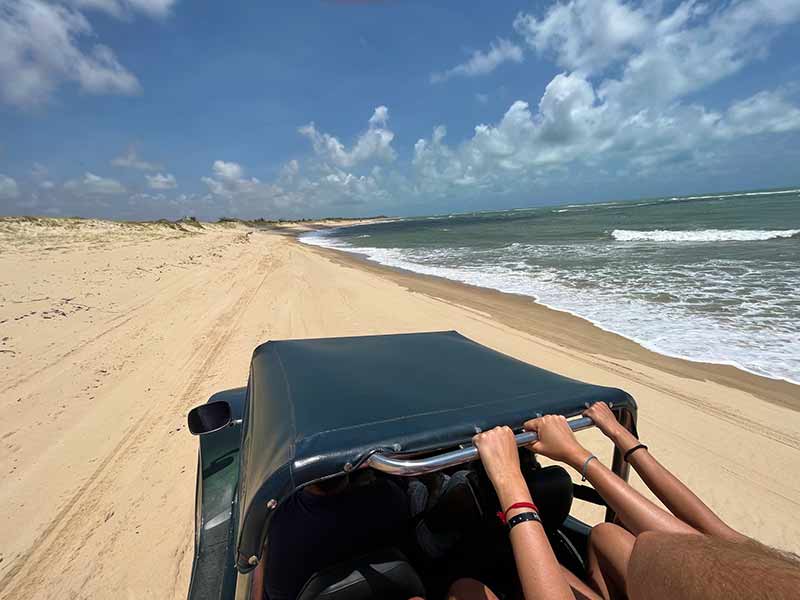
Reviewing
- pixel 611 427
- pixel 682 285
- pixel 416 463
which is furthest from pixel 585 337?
pixel 416 463

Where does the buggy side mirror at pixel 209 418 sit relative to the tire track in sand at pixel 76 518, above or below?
above

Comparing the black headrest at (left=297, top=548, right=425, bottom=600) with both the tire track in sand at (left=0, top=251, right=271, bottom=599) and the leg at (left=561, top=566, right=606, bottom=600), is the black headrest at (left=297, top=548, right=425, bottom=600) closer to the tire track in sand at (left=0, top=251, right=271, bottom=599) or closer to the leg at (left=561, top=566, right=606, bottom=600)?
the leg at (left=561, top=566, right=606, bottom=600)

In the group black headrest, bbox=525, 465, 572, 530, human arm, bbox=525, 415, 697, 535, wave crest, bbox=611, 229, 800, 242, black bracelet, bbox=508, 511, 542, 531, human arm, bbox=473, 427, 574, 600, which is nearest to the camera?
human arm, bbox=473, 427, 574, 600

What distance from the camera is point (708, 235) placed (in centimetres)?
1855

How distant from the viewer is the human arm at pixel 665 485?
4.26ft

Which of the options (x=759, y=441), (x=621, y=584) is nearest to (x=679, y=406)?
(x=759, y=441)

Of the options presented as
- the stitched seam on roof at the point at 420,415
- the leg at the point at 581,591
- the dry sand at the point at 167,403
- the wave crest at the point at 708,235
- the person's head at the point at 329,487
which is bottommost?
the wave crest at the point at 708,235

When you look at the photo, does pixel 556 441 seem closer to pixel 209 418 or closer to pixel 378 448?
pixel 378 448

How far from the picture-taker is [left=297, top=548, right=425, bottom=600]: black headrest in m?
1.07

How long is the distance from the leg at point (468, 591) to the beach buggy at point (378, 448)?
0.33 ft

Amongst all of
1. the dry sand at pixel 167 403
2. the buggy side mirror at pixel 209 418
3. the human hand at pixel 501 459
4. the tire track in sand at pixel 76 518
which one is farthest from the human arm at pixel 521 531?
the tire track in sand at pixel 76 518

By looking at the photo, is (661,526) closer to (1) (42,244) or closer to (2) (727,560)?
(2) (727,560)

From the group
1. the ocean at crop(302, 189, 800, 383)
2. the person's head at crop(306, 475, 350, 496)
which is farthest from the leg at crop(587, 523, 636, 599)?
the ocean at crop(302, 189, 800, 383)

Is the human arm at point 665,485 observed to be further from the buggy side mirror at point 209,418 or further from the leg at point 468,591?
the buggy side mirror at point 209,418
